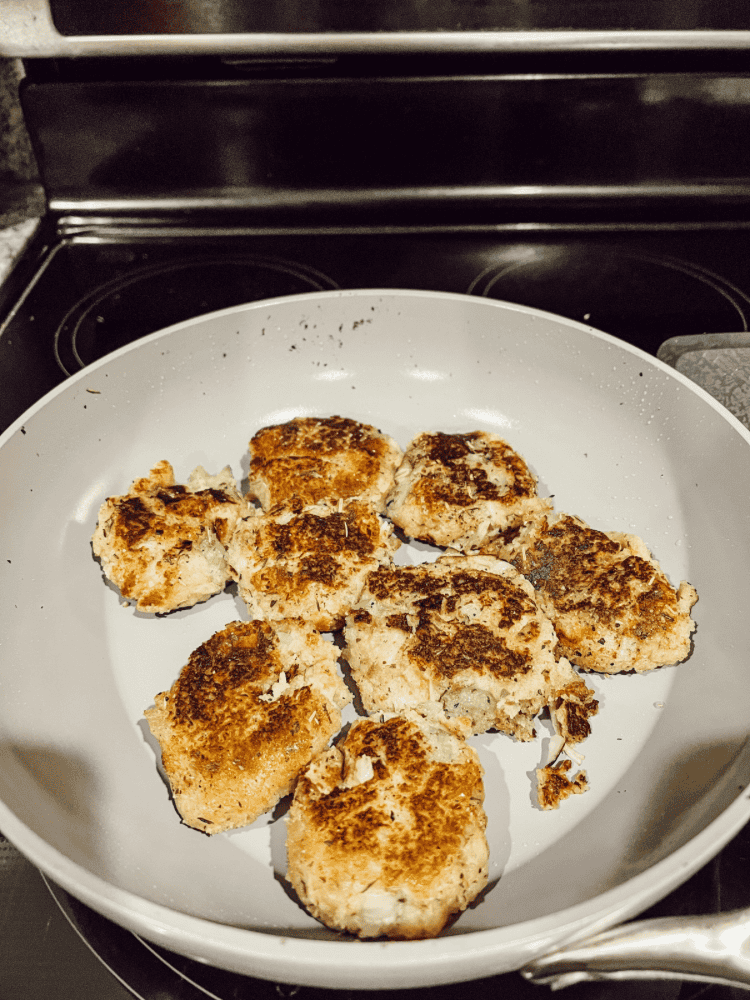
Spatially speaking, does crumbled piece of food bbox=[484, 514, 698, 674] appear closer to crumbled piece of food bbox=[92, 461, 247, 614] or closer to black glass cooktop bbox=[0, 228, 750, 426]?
crumbled piece of food bbox=[92, 461, 247, 614]

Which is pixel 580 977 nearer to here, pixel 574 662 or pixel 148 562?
pixel 574 662

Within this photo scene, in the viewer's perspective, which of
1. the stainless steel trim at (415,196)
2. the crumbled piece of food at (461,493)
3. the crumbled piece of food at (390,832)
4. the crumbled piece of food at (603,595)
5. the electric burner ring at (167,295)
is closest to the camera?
the crumbled piece of food at (390,832)

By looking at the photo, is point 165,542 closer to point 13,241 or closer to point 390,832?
point 390,832

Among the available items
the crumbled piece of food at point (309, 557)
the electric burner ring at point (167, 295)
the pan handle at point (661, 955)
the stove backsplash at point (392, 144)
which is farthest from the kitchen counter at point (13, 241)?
the pan handle at point (661, 955)

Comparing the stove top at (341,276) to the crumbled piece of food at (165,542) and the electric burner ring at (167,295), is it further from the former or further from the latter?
the crumbled piece of food at (165,542)

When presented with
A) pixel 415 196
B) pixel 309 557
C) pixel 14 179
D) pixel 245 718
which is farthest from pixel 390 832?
pixel 14 179

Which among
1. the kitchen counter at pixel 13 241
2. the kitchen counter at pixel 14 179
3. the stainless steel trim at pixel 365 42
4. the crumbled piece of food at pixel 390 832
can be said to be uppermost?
the stainless steel trim at pixel 365 42

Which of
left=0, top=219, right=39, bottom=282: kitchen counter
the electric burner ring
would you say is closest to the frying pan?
the electric burner ring
